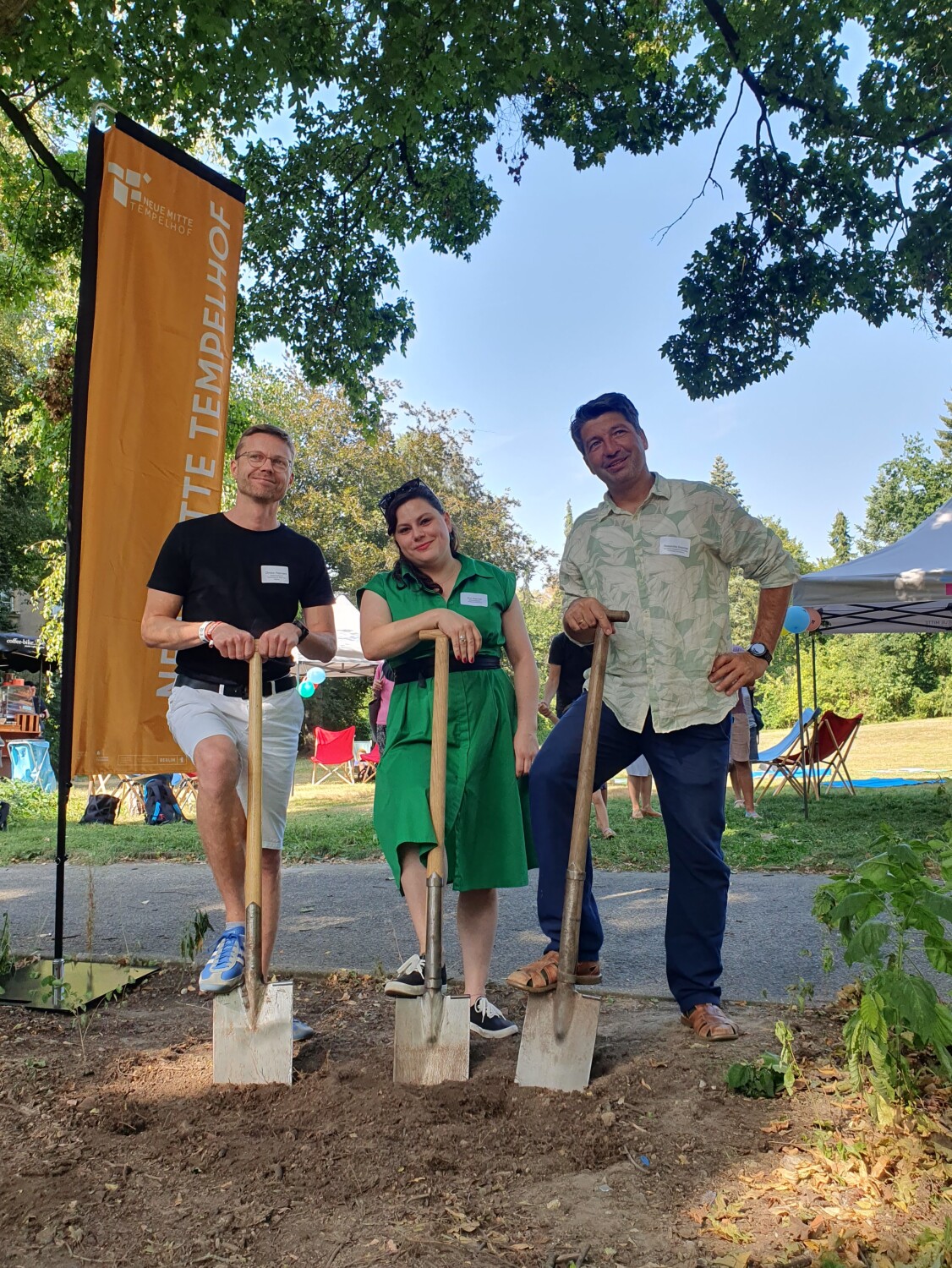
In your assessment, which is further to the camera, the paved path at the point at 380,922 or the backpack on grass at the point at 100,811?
the backpack on grass at the point at 100,811

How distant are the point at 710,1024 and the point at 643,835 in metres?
5.60

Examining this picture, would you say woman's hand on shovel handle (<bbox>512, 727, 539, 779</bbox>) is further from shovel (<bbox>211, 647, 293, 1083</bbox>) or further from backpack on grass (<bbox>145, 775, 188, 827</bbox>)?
backpack on grass (<bbox>145, 775, 188, 827</bbox>)

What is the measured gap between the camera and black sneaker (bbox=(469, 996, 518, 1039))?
3273 mm

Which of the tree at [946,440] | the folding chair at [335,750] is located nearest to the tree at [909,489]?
the tree at [946,440]

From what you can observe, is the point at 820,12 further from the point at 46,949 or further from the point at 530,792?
the point at 46,949

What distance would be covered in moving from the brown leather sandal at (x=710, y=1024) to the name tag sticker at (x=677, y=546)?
154cm

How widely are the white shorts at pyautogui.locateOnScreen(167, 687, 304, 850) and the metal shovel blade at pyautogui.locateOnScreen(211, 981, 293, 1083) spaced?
0.69 metres

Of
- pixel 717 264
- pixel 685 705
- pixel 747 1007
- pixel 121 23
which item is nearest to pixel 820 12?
pixel 717 264

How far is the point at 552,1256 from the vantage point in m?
1.93

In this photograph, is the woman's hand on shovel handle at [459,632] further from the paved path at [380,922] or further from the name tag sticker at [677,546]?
the paved path at [380,922]

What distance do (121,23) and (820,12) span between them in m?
5.97

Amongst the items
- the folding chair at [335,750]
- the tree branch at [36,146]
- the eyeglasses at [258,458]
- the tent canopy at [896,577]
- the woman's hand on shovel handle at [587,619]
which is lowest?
the folding chair at [335,750]

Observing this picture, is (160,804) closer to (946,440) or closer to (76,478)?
(76,478)

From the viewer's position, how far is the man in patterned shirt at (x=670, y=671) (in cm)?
330
